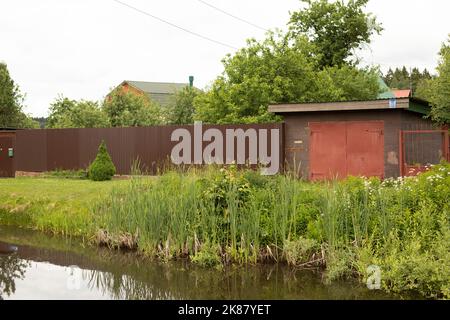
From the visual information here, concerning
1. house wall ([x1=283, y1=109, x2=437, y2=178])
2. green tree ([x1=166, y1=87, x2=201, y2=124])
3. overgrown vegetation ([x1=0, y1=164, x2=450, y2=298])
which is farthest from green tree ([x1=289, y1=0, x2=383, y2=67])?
overgrown vegetation ([x1=0, y1=164, x2=450, y2=298])

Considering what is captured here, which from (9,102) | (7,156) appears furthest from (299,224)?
→ (9,102)

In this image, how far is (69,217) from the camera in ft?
37.3

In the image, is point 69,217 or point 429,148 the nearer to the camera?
point 69,217

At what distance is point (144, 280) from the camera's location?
25.3 feet

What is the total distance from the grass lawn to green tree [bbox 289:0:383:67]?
799 inches

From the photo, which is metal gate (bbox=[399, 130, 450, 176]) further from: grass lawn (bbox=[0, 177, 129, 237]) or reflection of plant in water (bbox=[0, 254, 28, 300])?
reflection of plant in water (bbox=[0, 254, 28, 300])

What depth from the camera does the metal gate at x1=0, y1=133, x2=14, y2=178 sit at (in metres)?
22.7

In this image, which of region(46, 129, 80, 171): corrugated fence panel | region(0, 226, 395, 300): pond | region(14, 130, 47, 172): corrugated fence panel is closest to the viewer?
region(0, 226, 395, 300): pond

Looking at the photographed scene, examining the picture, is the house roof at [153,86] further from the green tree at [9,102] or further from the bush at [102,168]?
the bush at [102,168]

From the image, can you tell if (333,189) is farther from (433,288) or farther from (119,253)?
(119,253)
